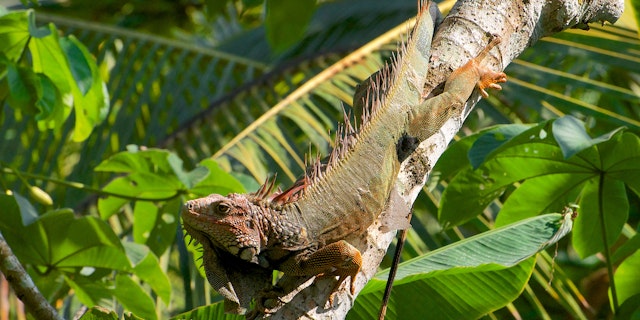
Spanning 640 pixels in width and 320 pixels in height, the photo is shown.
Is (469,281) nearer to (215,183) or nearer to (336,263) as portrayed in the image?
(336,263)

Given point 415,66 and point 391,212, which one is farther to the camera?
point 415,66

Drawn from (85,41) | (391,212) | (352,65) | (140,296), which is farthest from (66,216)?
(85,41)

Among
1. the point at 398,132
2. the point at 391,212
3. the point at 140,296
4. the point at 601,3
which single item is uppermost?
the point at 601,3

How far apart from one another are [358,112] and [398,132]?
9.5 inches

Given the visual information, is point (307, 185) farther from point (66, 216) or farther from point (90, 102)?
point (90, 102)

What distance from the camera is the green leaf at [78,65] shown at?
3438 millimetres

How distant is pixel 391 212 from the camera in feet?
8.27

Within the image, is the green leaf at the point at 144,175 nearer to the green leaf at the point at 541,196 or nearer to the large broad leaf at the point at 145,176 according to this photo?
the large broad leaf at the point at 145,176

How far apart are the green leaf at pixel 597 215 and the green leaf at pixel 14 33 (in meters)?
2.31

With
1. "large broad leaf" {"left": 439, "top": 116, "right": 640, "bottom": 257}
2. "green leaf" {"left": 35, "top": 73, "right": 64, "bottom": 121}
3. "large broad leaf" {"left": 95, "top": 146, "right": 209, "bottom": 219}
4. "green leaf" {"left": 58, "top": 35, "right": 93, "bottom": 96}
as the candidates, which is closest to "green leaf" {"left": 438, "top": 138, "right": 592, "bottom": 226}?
"large broad leaf" {"left": 439, "top": 116, "right": 640, "bottom": 257}

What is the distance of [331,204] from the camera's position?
261cm

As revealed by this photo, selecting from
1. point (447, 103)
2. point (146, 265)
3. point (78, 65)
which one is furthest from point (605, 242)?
point (78, 65)

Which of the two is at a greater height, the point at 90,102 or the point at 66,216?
the point at 90,102

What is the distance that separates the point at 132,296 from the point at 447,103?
60.3 inches
